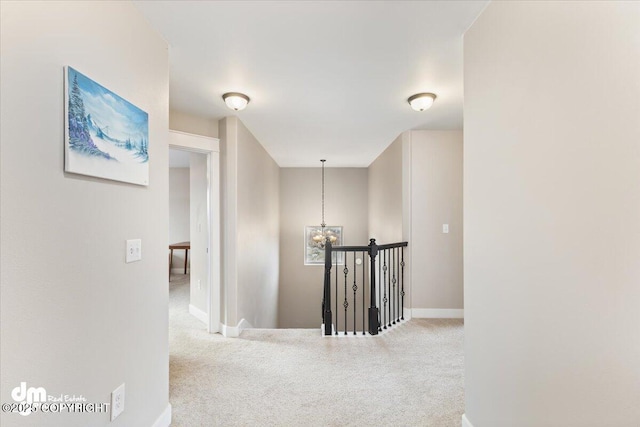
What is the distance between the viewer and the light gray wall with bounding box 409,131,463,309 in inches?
155

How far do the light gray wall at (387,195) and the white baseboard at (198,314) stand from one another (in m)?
2.98

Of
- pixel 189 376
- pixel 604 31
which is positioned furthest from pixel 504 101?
pixel 189 376

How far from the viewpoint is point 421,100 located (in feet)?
9.11

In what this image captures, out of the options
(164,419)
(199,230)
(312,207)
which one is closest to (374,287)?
(164,419)

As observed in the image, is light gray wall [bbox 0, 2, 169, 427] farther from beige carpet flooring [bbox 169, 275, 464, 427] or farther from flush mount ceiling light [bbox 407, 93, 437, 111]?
flush mount ceiling light [bbox 407, 93, 437, 111]

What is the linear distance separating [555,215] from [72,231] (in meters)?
1.93

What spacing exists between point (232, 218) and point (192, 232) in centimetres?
137

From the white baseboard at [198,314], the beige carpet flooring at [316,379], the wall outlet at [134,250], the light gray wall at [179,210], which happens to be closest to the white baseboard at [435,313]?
the beige carpet flooring at [316,379]

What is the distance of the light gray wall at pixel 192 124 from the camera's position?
3.17 m

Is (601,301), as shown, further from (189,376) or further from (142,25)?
(189,376)

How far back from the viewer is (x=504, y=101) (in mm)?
1441

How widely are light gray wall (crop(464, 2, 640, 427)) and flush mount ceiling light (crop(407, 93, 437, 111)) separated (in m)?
1.03

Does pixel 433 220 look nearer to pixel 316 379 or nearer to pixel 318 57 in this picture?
pixel 316 379

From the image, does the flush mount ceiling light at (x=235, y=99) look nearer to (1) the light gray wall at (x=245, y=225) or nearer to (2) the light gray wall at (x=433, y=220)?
(1) the light gray wall at (x=245, y=225)
